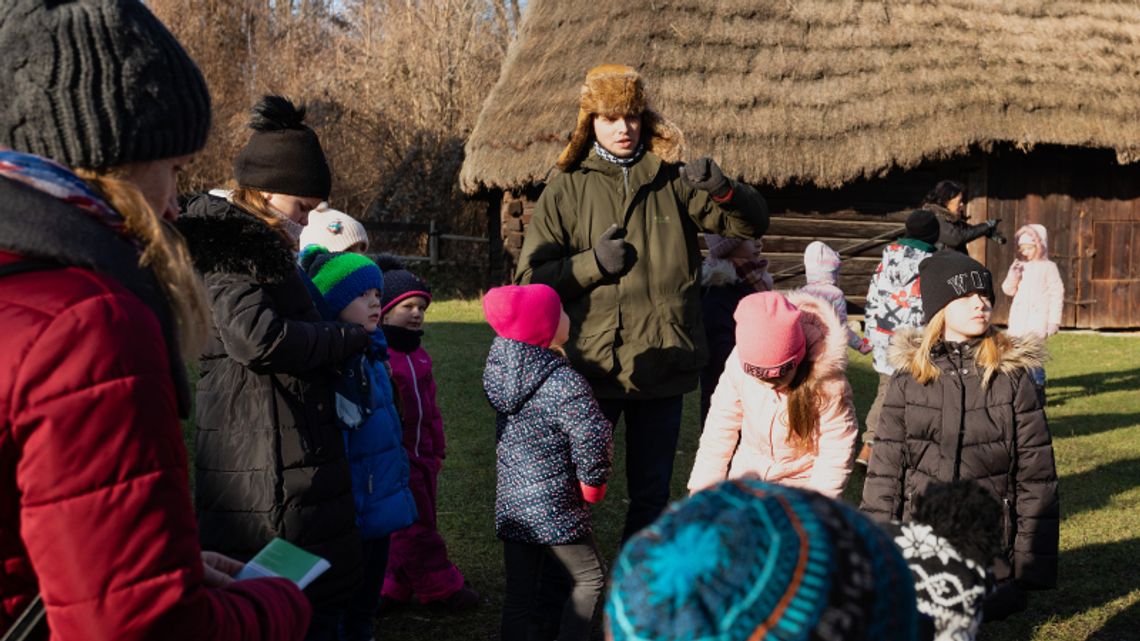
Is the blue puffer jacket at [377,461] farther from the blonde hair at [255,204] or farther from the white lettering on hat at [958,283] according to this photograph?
the white lettering on hat at [958,283]

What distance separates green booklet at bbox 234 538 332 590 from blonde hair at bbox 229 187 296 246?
4.75ft

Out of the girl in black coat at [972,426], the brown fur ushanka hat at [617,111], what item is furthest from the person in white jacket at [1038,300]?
the brown fur ushanka hat at [617,111]

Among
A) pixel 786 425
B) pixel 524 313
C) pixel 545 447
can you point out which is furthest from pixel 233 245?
pixel 786 425

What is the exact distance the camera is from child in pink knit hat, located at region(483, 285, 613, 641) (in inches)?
136

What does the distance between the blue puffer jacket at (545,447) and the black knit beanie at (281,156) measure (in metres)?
0.80

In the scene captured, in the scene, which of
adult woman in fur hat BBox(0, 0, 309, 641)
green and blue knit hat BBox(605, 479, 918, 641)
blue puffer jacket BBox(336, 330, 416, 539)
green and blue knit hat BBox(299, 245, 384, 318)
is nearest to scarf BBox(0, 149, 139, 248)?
adult woman in fur hat BBox(0, 0, 309, 641)

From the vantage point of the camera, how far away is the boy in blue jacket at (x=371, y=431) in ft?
11.1

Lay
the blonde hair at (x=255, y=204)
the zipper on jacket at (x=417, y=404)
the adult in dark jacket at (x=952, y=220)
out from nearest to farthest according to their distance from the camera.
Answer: the blonde hair at (x=255, y=204) → the zipper on jacket at (x=417, y=404) → the adult in dark jacket at (x=952, y=220)

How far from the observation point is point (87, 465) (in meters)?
1.27

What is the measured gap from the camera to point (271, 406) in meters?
2.92

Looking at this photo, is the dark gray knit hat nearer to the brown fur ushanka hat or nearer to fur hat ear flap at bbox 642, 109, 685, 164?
the brown fur ushanka hat

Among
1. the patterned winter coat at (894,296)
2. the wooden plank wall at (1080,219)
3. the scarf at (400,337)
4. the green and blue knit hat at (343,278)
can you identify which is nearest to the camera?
the green and blue knit hat at (343,278)

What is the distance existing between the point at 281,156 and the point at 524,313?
2.86 ft

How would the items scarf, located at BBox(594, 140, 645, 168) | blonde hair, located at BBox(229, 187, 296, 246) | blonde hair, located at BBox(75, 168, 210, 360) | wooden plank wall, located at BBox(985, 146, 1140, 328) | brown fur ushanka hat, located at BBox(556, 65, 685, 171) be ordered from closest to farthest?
blonde hair, located at BBox(75, 168, 210, 360) → blonde hair, located at BBox(229, 187, 296, 246) → brown fur ushanka hat, located at BBox(556, 65, 685, 171) → scarf, located at BBox(594, 140, 645, 168) → wooden plank wall, located at BBox(985, 146, 1140, 328)
